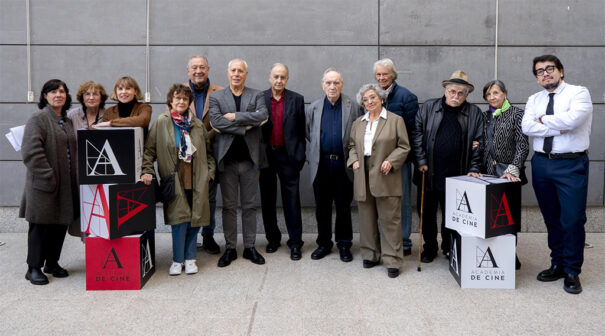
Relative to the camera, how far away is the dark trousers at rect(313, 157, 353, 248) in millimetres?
4336

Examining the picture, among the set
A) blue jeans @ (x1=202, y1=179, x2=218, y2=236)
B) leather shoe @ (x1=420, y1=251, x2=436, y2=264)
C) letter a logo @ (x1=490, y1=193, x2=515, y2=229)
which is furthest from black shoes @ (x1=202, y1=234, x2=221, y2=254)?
letter a logo @ (x1=490, y1=193, x2=515, y2=229)

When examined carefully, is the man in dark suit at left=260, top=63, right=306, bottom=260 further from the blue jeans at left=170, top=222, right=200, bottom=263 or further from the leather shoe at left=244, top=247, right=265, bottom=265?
the blue jeans at left=170, top=222, right=200, bottom=263

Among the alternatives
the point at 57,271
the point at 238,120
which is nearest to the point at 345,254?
the point at 238,120

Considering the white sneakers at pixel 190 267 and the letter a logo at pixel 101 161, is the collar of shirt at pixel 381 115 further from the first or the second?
the letter a logo at pixel 101 161

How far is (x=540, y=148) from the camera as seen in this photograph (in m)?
3.81

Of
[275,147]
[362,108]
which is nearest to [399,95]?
[362,108]

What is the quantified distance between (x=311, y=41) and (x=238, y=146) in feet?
6.70

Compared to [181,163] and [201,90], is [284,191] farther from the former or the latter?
[201,90]

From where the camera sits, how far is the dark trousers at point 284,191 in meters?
4.50

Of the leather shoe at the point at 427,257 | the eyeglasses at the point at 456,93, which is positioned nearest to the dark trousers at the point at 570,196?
the eyeglasses at the point at 456,93

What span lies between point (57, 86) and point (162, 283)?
1.94 m

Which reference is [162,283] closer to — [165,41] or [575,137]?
[165,41]

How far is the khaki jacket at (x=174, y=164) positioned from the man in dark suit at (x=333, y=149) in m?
1.06

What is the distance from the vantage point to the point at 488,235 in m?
3.64
